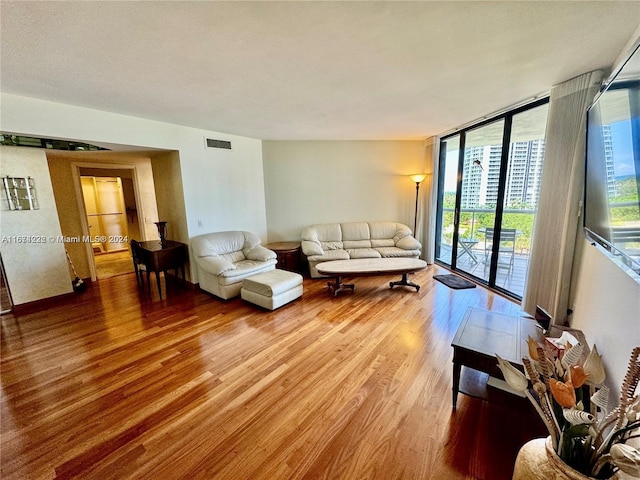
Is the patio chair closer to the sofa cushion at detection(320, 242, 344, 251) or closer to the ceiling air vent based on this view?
the sofa cushion at detection(320, 242, 344, 251)

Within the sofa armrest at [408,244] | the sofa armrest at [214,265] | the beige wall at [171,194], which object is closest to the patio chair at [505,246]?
the sofa armrest at [408,244]

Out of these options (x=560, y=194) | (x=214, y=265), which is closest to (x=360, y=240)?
(x=214, y=265)

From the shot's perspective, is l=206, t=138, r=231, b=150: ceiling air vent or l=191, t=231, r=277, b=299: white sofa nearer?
l=191, t=231, r=277, b=299: white sofa

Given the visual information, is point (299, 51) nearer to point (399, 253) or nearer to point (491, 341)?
point (491, 341)

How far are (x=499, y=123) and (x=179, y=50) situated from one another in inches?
161

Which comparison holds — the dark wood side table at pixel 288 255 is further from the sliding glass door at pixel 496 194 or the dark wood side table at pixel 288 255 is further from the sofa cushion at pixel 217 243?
the sliding glass door at pixel 496 194

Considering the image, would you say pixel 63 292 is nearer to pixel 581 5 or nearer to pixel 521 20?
pixel 521 20

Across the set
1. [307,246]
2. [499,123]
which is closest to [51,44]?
[307,246]

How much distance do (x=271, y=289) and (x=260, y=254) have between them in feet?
3.73

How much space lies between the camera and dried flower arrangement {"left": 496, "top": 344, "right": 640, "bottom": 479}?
2.45 feet

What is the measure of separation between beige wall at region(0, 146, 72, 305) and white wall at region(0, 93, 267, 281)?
94cm

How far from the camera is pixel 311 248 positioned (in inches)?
186

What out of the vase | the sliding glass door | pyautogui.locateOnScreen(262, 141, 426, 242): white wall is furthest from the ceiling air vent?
the vase

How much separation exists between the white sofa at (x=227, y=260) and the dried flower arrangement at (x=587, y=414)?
3463 millimetres
